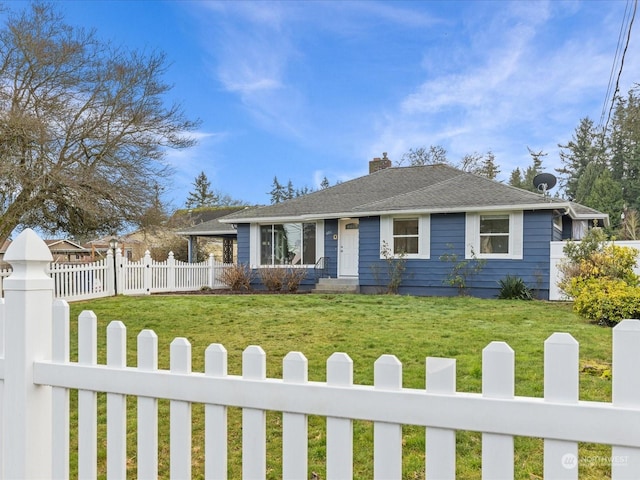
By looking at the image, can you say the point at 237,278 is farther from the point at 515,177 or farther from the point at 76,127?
the point at 515,177

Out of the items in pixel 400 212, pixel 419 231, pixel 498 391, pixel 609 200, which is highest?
pixel 609 200

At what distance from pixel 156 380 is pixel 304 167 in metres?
42.7

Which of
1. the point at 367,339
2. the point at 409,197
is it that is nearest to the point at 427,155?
the point at 409,197

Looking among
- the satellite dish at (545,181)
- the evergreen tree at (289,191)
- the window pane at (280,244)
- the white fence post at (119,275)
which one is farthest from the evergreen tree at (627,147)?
the evergreen tree at (289,191)

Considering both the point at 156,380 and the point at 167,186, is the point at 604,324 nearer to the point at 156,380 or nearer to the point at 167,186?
the point at 156,380

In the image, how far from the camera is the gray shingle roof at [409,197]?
41.1 ft

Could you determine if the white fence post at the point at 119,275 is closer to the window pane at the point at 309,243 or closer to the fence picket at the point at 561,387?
the window pane at the point at 309,243

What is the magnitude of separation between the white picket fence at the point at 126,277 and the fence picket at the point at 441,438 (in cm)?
1125

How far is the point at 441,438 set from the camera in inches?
50.7

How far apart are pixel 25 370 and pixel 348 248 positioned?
44.0 feet

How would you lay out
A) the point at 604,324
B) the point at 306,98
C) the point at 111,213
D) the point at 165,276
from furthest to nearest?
1. the point at 306,98
2. the point at 165,276
3. the point at 111,213
4. the point at 604,324

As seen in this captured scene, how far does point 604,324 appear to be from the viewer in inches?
271

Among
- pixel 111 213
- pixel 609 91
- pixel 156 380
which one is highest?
pixel 609 91

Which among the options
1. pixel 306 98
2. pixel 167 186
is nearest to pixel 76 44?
pixel 167 186
